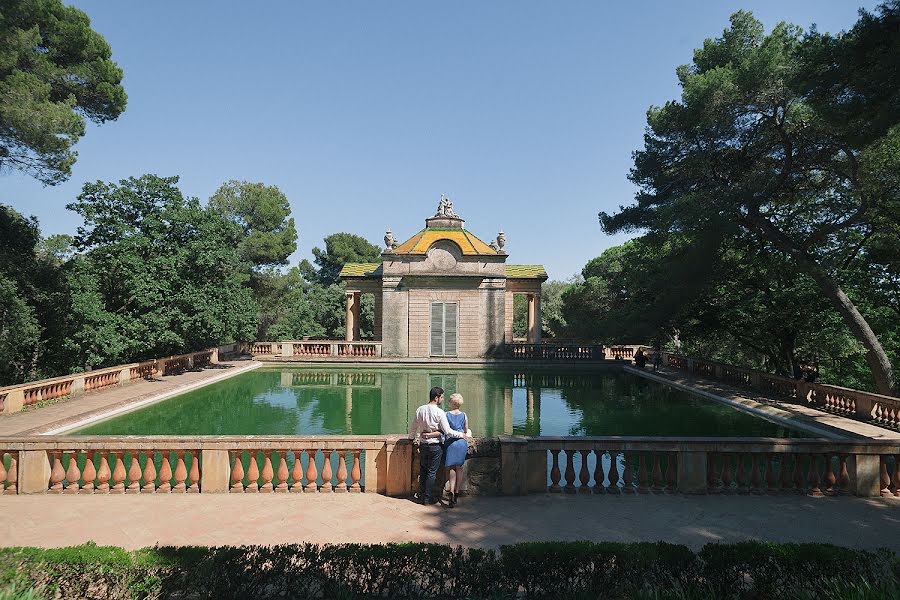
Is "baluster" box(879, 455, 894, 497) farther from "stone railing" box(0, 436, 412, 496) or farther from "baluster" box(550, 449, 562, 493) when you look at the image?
"stone railing" box(0, 436, 412, 496)

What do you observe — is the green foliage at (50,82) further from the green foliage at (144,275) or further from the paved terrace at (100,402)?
the paved terrace at (100,402)

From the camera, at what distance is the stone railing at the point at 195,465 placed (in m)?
6.23

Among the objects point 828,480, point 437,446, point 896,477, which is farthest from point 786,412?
point 437,446

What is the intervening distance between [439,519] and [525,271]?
89.2 ft

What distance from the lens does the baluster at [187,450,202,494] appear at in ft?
20.8

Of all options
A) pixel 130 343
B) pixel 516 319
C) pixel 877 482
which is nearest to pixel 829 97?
pixel 877 482

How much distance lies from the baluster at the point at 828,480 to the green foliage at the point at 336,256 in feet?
177

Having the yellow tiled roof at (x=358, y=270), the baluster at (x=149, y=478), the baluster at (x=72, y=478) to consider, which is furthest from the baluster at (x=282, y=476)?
the yellow tiled roof at (x=358, y=270)

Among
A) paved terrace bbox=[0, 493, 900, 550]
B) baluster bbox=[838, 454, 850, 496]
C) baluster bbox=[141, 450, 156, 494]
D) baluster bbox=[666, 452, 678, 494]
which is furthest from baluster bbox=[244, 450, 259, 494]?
baluster bbox=[838, 454, 850, 496]

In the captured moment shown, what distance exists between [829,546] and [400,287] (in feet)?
85.3

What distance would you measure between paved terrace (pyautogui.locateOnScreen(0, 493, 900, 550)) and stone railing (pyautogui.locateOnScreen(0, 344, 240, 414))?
804 cm

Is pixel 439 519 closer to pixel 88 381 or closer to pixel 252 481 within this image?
pixel 252 481

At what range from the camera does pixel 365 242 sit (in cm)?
6075

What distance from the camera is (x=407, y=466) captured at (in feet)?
20.8
